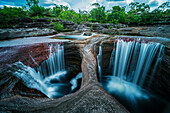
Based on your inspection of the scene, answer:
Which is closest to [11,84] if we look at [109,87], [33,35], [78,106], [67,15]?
[78,106]

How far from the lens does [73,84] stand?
495cm

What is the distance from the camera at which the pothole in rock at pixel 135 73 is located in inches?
150

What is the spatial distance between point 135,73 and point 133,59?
1.12 m

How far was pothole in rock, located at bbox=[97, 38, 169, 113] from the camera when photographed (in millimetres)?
3807

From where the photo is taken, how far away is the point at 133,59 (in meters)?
5.10

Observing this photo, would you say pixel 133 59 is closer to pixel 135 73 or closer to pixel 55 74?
pixel 135 73

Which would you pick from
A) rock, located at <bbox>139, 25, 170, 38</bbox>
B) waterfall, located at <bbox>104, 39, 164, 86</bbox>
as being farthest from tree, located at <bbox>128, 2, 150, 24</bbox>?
waterfall, located at <bbox>104, 39, 164, 86</bbox>

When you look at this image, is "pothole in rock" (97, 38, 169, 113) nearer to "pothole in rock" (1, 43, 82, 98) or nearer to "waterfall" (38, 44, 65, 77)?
"pothole in rock" (1, 43, 82, 98)

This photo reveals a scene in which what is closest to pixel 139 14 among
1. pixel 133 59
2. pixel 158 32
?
pixel 158 32

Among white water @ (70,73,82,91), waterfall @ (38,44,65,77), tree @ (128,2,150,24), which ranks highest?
tree @ (128,2,150,24)

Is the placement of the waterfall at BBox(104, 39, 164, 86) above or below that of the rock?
below

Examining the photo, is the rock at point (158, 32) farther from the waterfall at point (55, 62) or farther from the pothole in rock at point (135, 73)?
the waterfall at point (55, 62)

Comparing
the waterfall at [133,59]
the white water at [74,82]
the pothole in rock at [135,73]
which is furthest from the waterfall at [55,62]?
the waterfall at [133,59]

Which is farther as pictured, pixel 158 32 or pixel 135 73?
pixel 158 32
